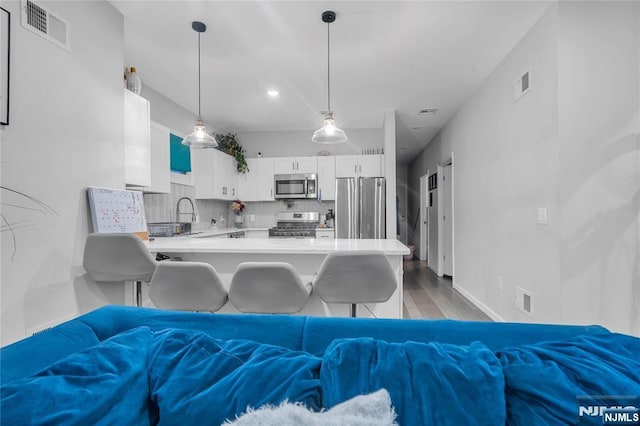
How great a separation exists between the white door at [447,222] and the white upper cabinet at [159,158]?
4.37 meters

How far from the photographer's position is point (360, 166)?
508 cm

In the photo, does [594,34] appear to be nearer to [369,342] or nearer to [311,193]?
[369,342]

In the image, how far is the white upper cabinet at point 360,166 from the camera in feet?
16.6

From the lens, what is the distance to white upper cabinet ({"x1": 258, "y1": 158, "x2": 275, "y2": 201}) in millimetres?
5324

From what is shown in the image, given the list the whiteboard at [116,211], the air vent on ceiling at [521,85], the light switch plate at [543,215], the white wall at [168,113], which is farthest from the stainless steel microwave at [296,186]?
the light switch plate at [543,215]

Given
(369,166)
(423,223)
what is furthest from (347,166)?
(423,223)

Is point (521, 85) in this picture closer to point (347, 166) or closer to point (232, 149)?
point (347, 166)

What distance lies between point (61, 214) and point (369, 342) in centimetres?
214

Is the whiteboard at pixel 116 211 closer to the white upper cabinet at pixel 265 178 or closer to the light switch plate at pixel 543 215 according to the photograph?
the white upper cabinet at pixel 265 178

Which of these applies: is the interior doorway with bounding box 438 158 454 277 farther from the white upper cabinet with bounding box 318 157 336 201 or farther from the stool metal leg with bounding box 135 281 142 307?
the stool metal leg with bounding box 135 281 142 307

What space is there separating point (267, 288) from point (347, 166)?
3.75 m

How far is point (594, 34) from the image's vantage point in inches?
84.7

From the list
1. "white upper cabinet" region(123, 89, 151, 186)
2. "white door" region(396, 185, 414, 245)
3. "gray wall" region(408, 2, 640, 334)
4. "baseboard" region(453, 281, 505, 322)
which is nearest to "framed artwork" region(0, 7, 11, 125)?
"white upper cabinet" region(123, 89, 151, 186)

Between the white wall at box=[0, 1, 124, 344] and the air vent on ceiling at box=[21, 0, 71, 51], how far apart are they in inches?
1.6
